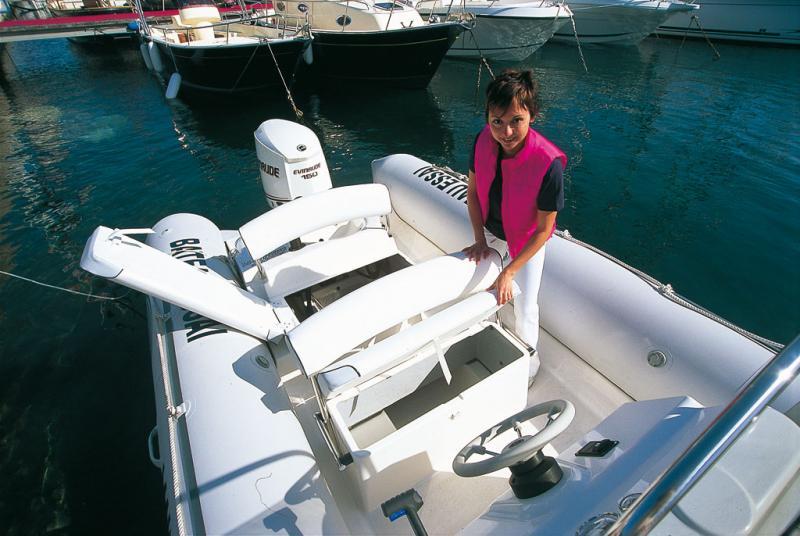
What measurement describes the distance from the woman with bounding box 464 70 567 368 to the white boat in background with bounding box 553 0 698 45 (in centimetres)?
1779

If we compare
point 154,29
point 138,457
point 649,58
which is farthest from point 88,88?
point 649,58

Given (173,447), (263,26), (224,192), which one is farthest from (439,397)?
(263,26)

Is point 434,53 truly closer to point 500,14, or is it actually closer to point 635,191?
point 500,14

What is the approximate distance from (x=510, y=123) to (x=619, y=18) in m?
18.7

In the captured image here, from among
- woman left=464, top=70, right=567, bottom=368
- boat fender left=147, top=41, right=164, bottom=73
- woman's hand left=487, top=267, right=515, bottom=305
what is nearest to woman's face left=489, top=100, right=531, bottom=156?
woman left=464, top=70, right=567, bottom=368

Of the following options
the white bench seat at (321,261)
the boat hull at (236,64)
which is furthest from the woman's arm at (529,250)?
the boat hull at (236,64)

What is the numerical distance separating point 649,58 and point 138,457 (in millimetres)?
18556

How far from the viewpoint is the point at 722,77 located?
1291 cm

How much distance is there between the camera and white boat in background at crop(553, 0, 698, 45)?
51.2 feet

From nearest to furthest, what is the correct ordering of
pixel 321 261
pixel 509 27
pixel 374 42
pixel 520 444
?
pixel 520 444
pixel 321 261
pixel 374 42
pixel 509 27

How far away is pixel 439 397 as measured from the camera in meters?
2.56

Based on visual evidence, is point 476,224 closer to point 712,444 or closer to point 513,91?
point 513,91

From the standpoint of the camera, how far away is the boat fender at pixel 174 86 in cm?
1138

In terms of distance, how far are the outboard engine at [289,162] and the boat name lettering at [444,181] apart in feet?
2.94
